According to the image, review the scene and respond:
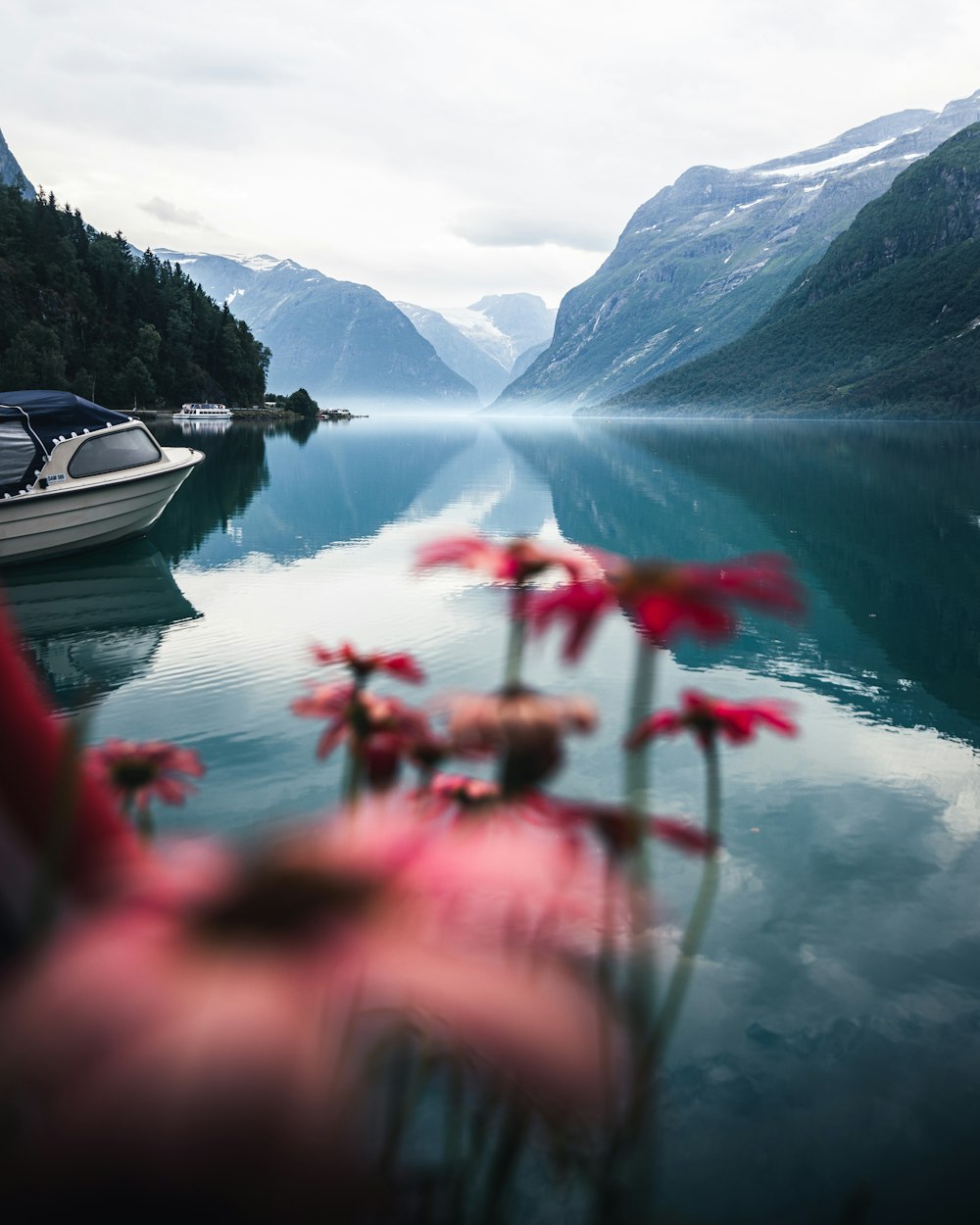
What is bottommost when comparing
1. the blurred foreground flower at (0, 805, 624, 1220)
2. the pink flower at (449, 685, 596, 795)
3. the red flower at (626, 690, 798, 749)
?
the red flower at (626, 690, 798, 749)

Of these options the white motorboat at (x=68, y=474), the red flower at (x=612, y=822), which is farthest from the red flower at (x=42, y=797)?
the white motorboat at (x=68, y=474)

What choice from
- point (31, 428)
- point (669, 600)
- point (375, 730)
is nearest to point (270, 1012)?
point (669, 600)

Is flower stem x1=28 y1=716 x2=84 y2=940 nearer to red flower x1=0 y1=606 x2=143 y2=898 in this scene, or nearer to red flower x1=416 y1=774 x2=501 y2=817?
red flower x1=0 y1=606 x2=143 y2=898

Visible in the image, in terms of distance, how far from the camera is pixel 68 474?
1650 cm

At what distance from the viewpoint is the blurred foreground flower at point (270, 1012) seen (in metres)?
0.38

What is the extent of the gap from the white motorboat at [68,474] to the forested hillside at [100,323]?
66.5m

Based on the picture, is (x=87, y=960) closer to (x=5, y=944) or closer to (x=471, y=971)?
(x=5, y=944)

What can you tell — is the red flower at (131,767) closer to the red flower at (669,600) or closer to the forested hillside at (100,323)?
the red flower at (669,600)

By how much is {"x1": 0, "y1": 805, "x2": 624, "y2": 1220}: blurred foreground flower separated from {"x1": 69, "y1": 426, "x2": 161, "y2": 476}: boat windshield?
1816 centimetres

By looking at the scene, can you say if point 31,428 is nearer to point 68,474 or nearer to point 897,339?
point 68,474

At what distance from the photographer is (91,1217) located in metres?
0.39

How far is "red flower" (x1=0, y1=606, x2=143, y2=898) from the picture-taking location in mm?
572

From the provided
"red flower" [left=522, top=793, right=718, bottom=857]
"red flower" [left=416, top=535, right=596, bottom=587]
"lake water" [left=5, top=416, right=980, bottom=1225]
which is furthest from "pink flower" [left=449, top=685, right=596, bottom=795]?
"lake water" [left=5, top=416, right=980, bottom=1225]

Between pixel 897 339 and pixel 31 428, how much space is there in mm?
188127
